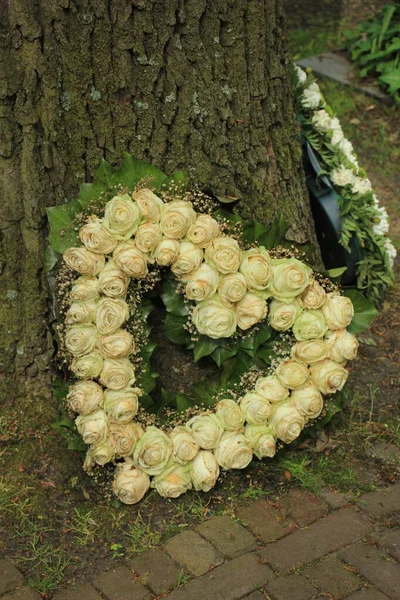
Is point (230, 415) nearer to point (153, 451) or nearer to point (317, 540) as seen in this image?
point (153, 451)

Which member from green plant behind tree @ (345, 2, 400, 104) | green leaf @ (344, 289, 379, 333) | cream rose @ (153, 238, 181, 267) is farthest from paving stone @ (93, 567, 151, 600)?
→ green plant behind tree @ (345, 2, 400, 104)

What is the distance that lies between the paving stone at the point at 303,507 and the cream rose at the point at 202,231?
106cm

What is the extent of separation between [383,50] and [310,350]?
3.95 metres

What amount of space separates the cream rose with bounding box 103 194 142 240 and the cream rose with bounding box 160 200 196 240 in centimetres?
10

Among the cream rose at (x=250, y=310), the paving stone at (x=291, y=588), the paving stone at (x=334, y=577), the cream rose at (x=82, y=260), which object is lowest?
the paving stone at (x=291, y=588)

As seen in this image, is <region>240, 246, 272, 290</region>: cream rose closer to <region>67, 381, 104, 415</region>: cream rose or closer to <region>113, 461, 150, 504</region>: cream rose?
<region>67, 381, 104, 415</region>: cream rose

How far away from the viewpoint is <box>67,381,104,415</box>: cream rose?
126 inches

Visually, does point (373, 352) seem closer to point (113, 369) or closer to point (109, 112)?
point (113, 369)

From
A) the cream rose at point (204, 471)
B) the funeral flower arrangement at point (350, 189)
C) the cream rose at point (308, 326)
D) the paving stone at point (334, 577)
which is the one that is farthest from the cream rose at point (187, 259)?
the funeral flower arrangement at point (350, 189)

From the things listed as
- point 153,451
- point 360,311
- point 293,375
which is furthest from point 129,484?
point 360,311

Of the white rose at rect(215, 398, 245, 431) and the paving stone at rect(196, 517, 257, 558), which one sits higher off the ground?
the white rose at rect(215, 398, 245, 431)

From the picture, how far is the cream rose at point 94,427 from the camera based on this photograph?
127 inches

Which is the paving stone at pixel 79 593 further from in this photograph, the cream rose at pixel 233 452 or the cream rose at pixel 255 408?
the cream rose at pixel 255 408

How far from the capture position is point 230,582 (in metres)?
2.97
